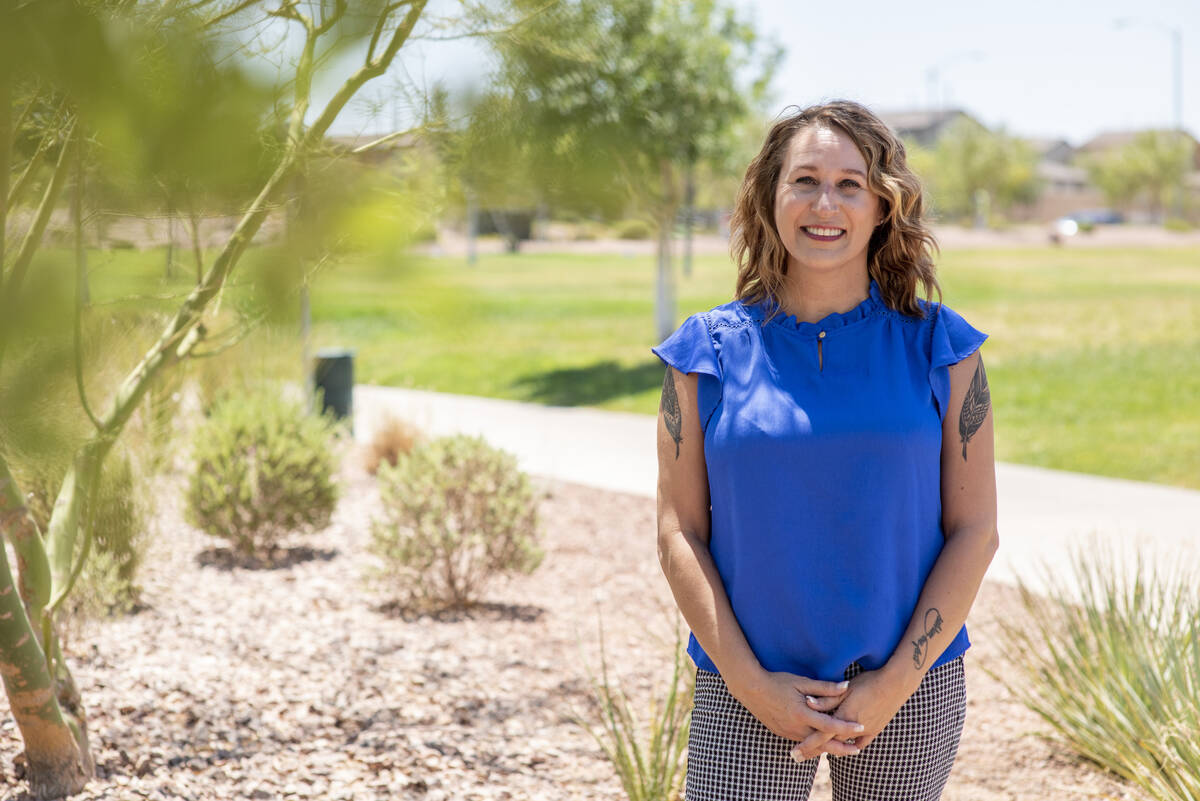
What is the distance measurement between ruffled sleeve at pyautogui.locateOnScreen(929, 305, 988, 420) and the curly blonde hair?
2.2 inches

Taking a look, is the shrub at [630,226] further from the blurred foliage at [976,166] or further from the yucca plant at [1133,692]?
the blurred foliage at [976,166]

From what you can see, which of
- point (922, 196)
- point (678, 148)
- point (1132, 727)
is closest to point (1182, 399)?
point (678, 148)

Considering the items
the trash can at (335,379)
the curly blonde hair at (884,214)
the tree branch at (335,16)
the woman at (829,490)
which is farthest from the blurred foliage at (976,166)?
the woman at (829,490)

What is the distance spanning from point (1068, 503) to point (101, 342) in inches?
239

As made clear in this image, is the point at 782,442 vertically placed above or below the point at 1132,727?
above

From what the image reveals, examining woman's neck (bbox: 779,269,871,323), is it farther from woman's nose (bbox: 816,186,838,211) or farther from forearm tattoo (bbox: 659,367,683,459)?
forearm tattoo (bbox: 659,367,683,459)

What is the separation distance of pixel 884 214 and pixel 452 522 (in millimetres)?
3347

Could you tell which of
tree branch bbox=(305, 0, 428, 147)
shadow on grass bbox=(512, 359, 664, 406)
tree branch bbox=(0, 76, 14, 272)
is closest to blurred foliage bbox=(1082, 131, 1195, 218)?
shadow on grass bbox=(512, 359, 664, 406)

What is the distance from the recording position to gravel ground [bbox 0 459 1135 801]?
351cm

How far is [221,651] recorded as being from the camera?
456 cm

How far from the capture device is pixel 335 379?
369 inches

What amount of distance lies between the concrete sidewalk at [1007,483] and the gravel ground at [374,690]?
29.6 inches

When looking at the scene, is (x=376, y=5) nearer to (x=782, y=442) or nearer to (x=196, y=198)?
(x=196, y=198)

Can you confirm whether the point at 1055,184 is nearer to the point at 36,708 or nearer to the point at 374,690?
the point at 374,690
